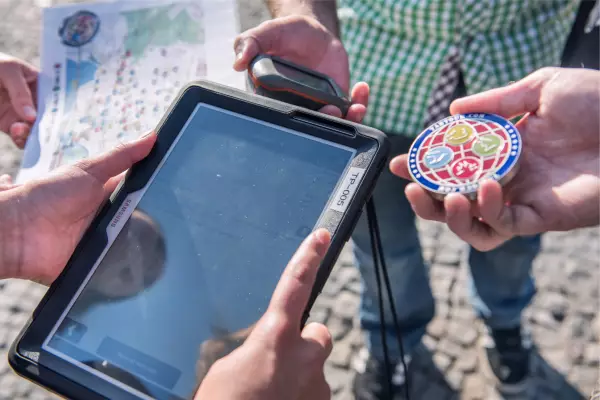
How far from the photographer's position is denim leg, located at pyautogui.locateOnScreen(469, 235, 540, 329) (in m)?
1.56

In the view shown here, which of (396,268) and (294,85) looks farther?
(396,268)

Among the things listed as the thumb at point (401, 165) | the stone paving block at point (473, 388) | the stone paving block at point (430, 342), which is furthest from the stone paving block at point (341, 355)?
the thumb at point (401, 165)

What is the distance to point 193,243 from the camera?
0.94 metres

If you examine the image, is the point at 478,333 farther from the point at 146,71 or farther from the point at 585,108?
the point at 146,71

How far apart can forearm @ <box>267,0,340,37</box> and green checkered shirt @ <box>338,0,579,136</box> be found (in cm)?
4

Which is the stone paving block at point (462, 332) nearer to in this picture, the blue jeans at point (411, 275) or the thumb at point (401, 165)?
the blue jeans at point (411, 275)

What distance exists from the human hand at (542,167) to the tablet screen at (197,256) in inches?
10.6

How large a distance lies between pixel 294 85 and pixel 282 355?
529mm

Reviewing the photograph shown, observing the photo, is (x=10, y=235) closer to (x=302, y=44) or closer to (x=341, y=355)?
(x=302, y=44)

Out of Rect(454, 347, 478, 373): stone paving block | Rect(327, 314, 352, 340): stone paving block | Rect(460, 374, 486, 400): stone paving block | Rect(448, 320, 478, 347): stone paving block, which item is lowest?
Rect(460, 374, 486, 400): stone paving block

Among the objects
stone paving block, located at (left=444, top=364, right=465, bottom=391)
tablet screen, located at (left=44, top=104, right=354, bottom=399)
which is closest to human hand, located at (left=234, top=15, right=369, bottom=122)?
tablet screen, located at (left=44, top=104, right=354, bottom=399)

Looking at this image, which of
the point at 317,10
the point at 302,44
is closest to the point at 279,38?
the point at 302,44

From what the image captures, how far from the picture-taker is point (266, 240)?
926 mm

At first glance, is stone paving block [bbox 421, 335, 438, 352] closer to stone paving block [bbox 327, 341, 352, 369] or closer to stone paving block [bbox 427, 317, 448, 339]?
stone paving block [bbox 427, 317, 448, 339]
